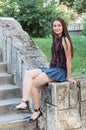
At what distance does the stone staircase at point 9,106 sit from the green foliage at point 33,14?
787 centimetres

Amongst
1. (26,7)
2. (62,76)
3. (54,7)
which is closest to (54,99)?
(62,76)

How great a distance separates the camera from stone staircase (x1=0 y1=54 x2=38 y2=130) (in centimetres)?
574

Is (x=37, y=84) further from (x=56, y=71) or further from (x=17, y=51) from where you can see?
(x=17, y=51)

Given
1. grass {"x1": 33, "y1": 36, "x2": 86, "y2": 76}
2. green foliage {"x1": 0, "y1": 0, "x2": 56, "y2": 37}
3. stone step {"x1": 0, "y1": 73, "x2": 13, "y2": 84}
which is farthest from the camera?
green foliage {"x1": 0, "y1": 0, "x2": 56, "y2": 37}

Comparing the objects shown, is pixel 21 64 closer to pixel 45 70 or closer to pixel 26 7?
pixel 45 70

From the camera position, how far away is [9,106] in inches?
241

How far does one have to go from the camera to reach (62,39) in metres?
5.65

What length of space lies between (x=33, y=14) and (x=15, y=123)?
9.60 metres

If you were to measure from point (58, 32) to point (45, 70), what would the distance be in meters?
0.61

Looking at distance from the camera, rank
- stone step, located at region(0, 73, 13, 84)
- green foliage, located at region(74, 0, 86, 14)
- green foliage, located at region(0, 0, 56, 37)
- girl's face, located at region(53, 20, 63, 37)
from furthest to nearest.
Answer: green foliage, located at region(0, 0, 56, 37), green foliage, located at region(74, 0, 86, 14), stone step, located at region(0, 73, 13, 84), girl's face, located at region(53, 20, 63, 37)

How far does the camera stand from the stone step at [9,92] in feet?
21.2

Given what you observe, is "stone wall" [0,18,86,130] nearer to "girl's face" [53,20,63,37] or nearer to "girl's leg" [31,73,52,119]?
"girl's leg" [31,73,52,119]

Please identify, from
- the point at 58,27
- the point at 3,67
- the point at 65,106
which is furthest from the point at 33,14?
the point at 65,106

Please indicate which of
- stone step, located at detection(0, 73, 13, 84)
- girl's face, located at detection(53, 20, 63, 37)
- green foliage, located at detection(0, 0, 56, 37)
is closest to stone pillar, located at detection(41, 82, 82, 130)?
girl's face, located at detection(53, 20, 63, 37)
